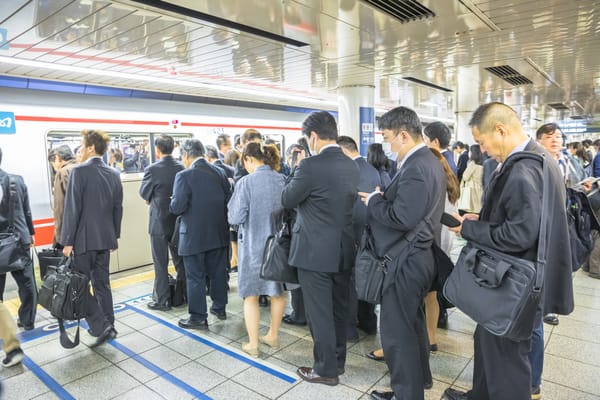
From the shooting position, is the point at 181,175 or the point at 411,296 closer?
the point at 411,296

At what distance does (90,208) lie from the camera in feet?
11.0

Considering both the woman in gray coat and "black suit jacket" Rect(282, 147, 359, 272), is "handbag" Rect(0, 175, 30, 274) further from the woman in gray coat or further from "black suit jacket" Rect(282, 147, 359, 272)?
"black suit jacket" Rect(282, 147, 359, 272)

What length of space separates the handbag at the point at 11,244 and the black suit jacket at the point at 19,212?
0.02 m

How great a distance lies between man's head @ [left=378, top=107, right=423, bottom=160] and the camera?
2.31 m

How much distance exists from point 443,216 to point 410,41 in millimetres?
2881

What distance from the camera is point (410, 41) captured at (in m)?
4.43

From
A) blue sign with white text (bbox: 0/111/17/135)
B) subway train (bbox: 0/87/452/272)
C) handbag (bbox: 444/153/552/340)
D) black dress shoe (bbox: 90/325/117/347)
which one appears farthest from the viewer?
subway train (bbox: 0/87/452/272)

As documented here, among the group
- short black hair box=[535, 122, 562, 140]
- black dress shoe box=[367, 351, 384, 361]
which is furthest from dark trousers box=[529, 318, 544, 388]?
short black hair box=[535, 122, 562, 140]

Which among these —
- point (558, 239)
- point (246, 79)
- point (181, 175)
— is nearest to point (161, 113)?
point (246, 79)

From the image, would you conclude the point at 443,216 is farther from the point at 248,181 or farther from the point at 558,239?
the point at 248,181

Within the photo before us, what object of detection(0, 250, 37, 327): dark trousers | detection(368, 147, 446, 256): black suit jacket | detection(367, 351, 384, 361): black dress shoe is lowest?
detection(367, 351, 384, 361): black dress shoe

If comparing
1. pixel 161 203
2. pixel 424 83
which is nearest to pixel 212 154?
pixel 161 203

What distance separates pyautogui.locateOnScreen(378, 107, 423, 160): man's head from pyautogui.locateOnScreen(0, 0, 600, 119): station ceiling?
1457 mm

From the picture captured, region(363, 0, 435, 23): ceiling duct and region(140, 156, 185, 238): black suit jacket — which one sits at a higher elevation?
Answer: region(363, 0, 435, 23): ceiling duct
